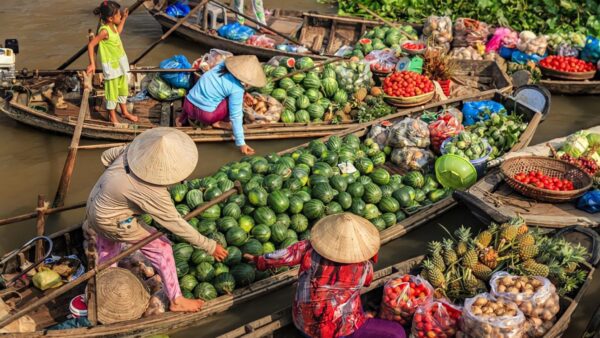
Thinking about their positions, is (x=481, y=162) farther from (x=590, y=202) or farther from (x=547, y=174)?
(x=590, y=202)

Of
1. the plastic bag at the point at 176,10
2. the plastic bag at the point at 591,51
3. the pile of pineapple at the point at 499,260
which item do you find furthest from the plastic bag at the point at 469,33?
the pile of pineapple at the point at 499,260

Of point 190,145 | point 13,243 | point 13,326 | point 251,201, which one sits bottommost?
point 13,243

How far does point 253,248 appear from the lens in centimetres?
577

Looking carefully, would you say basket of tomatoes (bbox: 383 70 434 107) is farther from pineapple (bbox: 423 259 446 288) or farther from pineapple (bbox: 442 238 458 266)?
pineapple (bbox: 423 259 446 288)

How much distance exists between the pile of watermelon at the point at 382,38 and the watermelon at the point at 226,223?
4890mm

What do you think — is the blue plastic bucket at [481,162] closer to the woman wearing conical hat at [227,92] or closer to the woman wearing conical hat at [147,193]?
the woman wearing conical hat at [227,92]

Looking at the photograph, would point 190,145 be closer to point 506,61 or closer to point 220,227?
point 220,227

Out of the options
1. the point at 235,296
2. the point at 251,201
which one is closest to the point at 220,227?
the point at 251,201

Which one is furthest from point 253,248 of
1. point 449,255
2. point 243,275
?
point 449,255

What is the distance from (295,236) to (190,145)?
1733 mm

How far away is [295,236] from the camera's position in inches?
236

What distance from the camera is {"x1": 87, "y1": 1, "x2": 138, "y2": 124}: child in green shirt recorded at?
7793 millimetres

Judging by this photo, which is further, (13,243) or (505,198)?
(13,243)

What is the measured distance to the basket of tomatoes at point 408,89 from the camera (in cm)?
875
